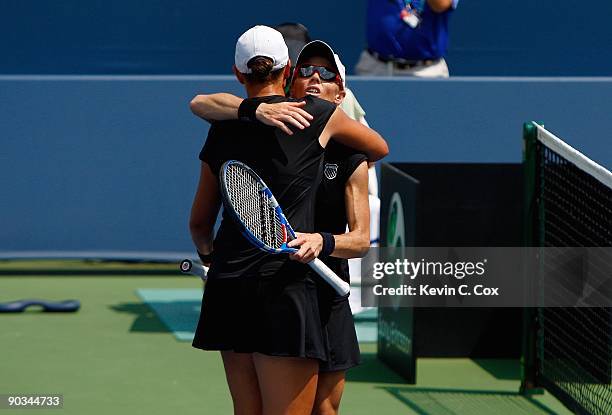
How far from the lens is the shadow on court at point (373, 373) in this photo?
736cm

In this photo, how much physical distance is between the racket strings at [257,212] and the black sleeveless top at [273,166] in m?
0.10

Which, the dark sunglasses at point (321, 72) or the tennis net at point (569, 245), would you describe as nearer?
the dark sunglasses at point (321, 72)

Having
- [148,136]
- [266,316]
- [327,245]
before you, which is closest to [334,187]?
[327,245]

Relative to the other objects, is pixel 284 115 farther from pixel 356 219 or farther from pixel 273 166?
pixel 356 219

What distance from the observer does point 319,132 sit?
4262mm

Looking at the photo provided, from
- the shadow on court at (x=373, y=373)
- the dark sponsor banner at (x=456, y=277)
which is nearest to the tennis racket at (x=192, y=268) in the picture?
the dark sponsor banner at (x=456, y=277)

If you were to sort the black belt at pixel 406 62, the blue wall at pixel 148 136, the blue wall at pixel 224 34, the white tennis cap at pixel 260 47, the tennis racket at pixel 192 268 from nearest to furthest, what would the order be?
the white tennis cap at pixel 260 47
the tennis racket at pixel 192 268
the blue wall at pixel 148 136
the black belt at pixel 406 62
the blue wall at pixel 224 34

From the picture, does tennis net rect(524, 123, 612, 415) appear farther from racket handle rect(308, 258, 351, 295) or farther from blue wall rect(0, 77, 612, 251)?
blue wall rect(0, 77, 612, 251)

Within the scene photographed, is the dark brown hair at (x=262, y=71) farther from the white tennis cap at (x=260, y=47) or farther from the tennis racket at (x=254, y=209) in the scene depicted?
the tennis racket at (x=254, y=209)

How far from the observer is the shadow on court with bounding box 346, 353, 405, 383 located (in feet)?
24.2

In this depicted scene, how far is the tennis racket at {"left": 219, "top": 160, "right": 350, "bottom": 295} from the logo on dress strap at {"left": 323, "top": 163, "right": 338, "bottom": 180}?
334 millimetres

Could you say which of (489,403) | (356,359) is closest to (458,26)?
(489,403)

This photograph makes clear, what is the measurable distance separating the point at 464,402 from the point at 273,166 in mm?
3082

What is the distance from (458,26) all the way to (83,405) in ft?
19.7
